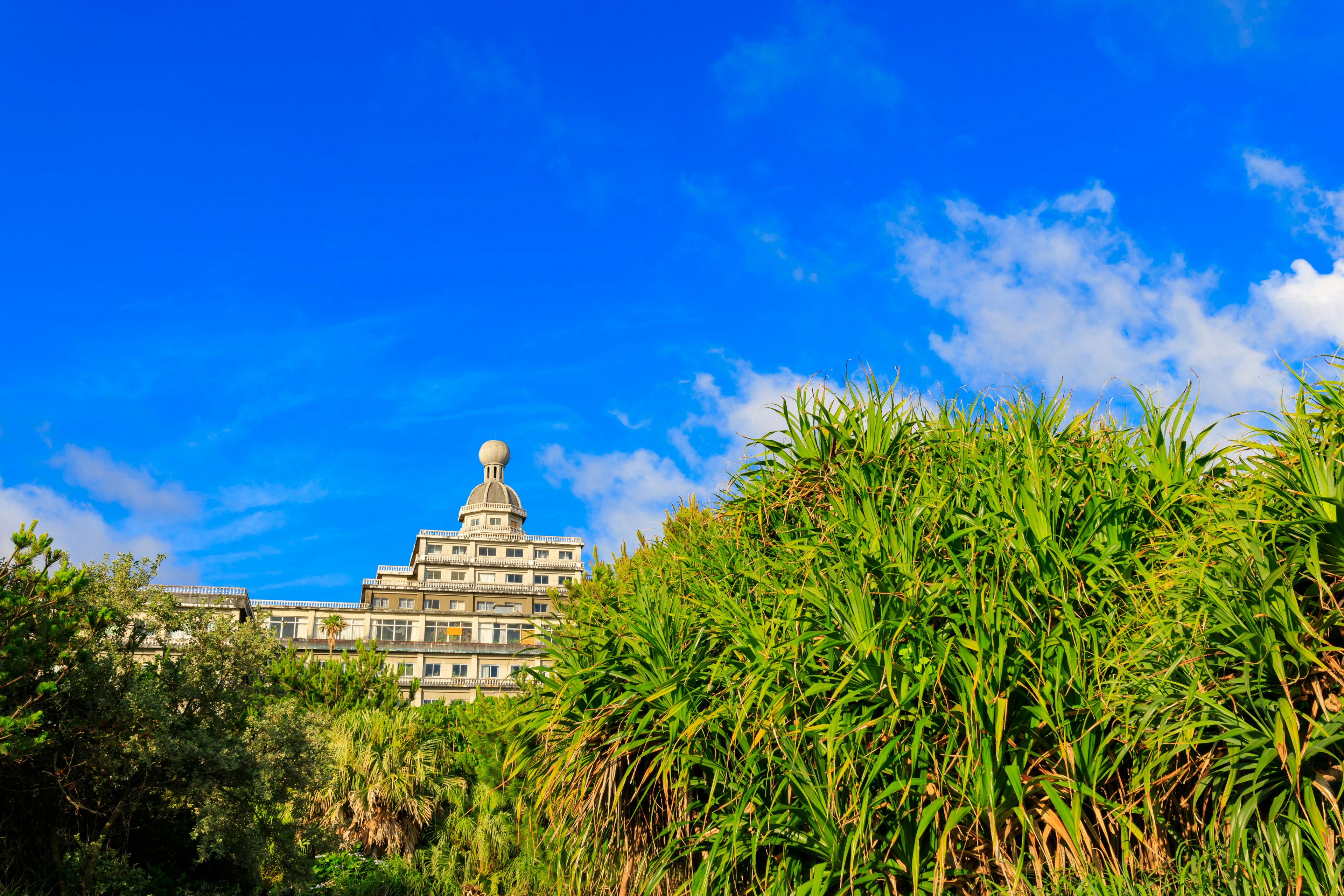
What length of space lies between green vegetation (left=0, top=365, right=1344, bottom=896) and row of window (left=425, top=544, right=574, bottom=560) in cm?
9353

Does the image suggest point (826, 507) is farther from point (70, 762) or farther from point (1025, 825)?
point (70, 762)

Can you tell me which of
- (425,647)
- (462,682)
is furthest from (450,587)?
→ (462,682)

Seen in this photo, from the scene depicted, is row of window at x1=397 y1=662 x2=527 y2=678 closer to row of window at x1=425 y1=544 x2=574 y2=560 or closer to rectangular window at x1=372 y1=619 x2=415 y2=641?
rectangular window at x1=372 y1=619 x2=415 y2=641

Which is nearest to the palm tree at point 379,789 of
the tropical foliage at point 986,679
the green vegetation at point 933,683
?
the green vegetation at point 933,683

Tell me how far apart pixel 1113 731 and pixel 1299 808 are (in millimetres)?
1309

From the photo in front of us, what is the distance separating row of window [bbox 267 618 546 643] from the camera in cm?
9312

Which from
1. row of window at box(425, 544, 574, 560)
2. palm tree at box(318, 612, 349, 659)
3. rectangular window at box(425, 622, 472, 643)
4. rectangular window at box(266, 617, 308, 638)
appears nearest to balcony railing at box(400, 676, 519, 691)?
palm tree at box(318, 612, 349, 659)

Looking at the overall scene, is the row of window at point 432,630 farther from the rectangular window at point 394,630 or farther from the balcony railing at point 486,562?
the balcony railing at point 486,562

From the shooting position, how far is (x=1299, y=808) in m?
6.20

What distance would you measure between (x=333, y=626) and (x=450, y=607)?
13.4m

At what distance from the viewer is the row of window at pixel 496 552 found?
106 m

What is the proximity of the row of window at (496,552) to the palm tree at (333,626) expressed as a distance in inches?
565

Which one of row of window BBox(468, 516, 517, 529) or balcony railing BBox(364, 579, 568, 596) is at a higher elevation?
row of window BBox(468, 516, 517, 529)

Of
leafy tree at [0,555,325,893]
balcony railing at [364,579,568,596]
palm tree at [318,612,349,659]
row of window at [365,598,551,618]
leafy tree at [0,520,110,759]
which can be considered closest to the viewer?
leafy tree at [0,520,110,759]
